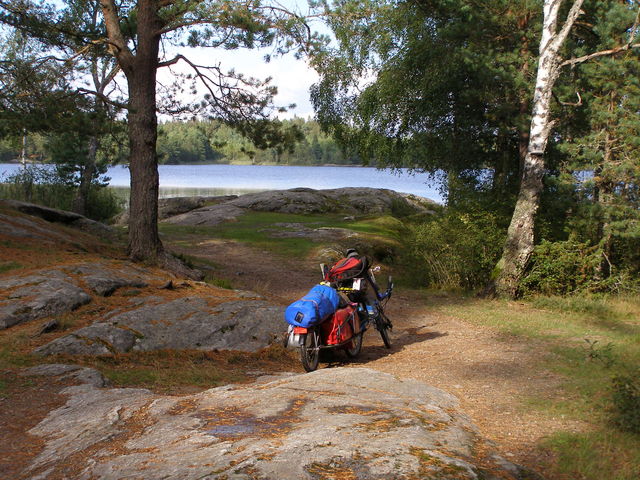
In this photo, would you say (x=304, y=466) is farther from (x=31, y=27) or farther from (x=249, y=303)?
(x=31, y=27)

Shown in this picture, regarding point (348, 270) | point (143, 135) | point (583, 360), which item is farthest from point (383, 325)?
point (143, 135)

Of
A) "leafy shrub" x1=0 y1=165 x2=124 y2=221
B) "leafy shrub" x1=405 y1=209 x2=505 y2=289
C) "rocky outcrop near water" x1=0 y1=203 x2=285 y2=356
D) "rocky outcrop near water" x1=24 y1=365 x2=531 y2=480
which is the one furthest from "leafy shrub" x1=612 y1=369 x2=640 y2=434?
"leafy shrub" x1=0 y1=165 x2=124 y2=221

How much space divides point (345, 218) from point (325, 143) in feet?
343

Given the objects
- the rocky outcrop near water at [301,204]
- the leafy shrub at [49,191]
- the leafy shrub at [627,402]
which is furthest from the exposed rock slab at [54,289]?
the leafy shrub at [49,191]

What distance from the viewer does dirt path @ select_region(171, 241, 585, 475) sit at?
4.87 m

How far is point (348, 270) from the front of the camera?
25.1 ft

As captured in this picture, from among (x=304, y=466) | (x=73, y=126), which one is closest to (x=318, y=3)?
(x=73, y=126)

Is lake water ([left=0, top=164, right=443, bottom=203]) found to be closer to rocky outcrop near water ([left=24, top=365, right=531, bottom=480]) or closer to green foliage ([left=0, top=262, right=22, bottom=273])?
green foliage ([left=0, top=262, right=22, bottom=273])

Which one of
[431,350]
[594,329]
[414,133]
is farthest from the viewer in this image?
[414,133]

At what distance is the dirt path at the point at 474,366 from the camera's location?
487 cm

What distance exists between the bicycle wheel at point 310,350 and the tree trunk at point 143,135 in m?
5.88

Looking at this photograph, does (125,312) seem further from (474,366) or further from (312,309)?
(474,366)

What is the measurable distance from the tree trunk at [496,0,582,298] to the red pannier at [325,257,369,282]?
17.6 feet

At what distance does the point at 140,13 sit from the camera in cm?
1195
